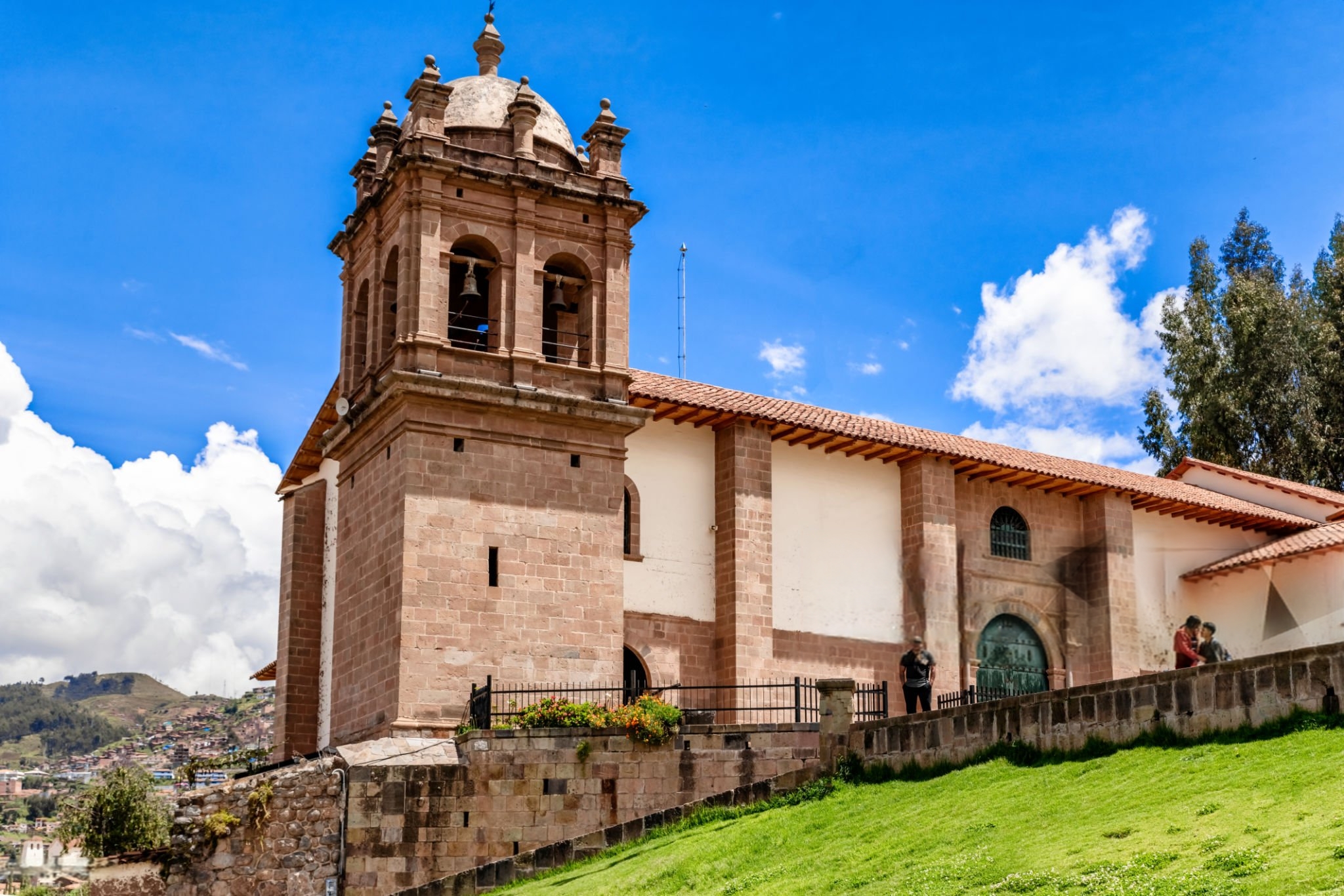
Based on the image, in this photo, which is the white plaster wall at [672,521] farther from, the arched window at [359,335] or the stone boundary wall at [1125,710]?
the stone boundary wall at [1125,710]

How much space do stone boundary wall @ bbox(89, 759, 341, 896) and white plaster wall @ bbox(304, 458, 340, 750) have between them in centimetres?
563

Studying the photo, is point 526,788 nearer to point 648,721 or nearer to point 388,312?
point 648,721

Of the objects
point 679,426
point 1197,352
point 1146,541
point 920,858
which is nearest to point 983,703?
point 920,858

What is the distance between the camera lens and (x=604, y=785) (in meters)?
21.8

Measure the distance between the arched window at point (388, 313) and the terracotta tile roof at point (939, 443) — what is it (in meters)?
4.36

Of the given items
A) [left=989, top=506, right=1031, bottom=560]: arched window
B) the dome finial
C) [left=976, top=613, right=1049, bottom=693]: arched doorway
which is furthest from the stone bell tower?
[left=989, top=506, right=1031, bottom=560]: arched window

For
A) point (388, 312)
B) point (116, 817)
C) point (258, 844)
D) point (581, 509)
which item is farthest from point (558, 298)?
point (116, 817)

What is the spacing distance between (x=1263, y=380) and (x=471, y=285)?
2736 cm

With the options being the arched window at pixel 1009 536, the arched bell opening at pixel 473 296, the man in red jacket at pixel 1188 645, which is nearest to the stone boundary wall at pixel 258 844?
the arched bell opening at pixel 473 296

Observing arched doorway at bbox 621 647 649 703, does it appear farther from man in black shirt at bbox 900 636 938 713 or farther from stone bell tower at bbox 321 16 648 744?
man in black shirt at bbox 900 636 938 713

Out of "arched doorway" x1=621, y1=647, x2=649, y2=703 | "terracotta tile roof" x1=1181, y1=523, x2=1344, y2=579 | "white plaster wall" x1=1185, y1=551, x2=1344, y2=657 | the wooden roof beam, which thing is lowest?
"arched doorway" x1=621, y1=647, x2=649, y2=703

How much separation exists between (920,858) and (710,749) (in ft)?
28.2

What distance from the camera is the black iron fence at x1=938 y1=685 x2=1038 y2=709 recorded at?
24422 mm

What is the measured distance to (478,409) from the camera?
2459 centimetres
